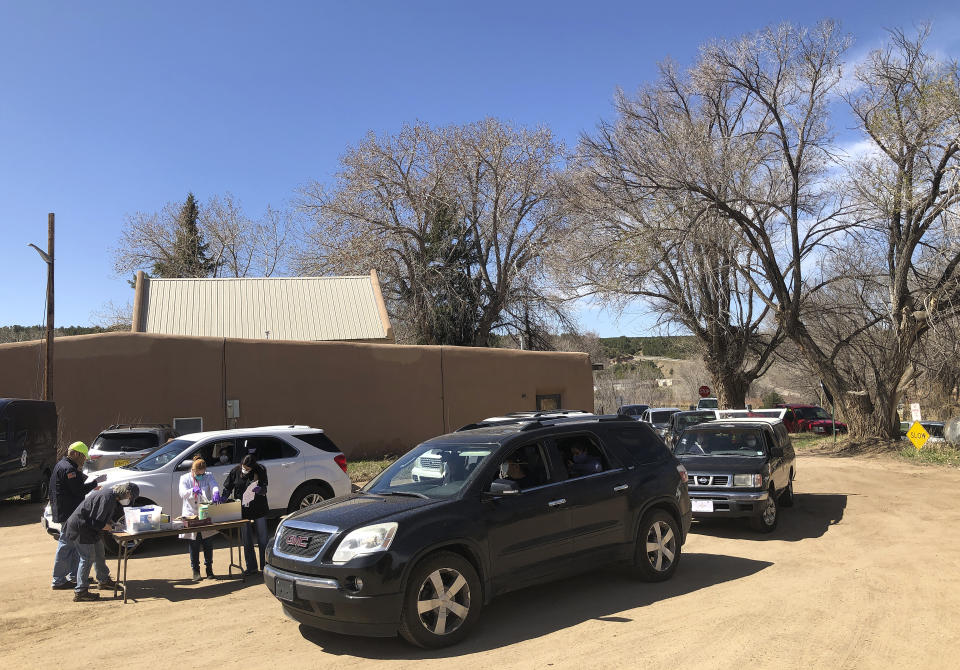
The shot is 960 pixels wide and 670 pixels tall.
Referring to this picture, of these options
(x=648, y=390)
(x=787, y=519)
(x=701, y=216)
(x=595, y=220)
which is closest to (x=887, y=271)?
(x=701, y=216)

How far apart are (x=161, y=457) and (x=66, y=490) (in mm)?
2361

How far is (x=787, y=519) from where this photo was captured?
12.8 meters

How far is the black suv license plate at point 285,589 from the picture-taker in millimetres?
6055

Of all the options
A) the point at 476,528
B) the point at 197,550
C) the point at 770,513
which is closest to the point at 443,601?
the point at 476,528

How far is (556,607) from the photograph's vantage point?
279 inches

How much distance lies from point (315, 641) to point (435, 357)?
17093 mm

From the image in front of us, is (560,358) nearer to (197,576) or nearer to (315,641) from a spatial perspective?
(197,576)

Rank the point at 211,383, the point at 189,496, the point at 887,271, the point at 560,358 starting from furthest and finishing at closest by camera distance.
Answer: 1. the point at 560,358
2. the point at 887,271
3. the point at 211,383
4. the point at 189,496

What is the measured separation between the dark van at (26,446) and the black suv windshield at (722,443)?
42.1ft

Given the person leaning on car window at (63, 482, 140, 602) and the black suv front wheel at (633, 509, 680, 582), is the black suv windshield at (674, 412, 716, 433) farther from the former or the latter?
the person leaning on car window at (63, 482, 140, 602)

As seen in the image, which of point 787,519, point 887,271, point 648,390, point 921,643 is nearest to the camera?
point 921,643

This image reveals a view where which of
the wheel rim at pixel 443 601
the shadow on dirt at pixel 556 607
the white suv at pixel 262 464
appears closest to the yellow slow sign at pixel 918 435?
the shadow on dirt at pixel 556 607

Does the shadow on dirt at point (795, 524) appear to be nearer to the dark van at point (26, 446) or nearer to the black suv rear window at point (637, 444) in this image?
the black suv rear window at point (637, 444)

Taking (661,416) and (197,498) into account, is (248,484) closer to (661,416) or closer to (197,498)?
(197,498)
